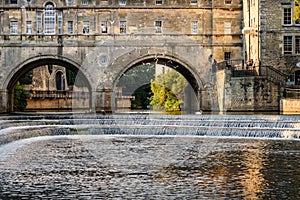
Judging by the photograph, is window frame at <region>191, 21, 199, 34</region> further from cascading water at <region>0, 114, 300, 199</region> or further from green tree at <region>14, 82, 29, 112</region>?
green tree at <region>14, 82, 29, 112</region>

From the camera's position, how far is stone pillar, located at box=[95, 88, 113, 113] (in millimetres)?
45188

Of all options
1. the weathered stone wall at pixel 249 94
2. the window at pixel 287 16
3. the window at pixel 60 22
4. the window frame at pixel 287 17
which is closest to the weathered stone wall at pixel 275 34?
the window frame at pixel 287 17

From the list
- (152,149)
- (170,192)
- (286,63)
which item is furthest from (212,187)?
(286,63)

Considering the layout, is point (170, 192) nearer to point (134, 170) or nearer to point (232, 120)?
point (134, 170)

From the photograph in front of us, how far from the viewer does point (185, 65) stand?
44969 millimetres

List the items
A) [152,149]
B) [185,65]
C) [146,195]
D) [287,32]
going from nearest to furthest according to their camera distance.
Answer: [146,195]
[152,149]
[287,32]
[185,65]

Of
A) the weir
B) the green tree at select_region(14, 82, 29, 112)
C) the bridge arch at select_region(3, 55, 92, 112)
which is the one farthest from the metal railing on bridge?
the weir

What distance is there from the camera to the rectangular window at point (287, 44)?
138ft

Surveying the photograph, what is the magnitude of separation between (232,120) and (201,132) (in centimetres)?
337

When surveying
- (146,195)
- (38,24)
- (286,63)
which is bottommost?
(146,195)

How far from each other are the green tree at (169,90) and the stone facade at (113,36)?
1013 centimetres

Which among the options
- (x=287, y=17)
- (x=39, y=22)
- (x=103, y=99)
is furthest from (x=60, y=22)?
(x=287, y=17)

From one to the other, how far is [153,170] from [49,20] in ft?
97.5

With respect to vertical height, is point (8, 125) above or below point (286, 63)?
below
